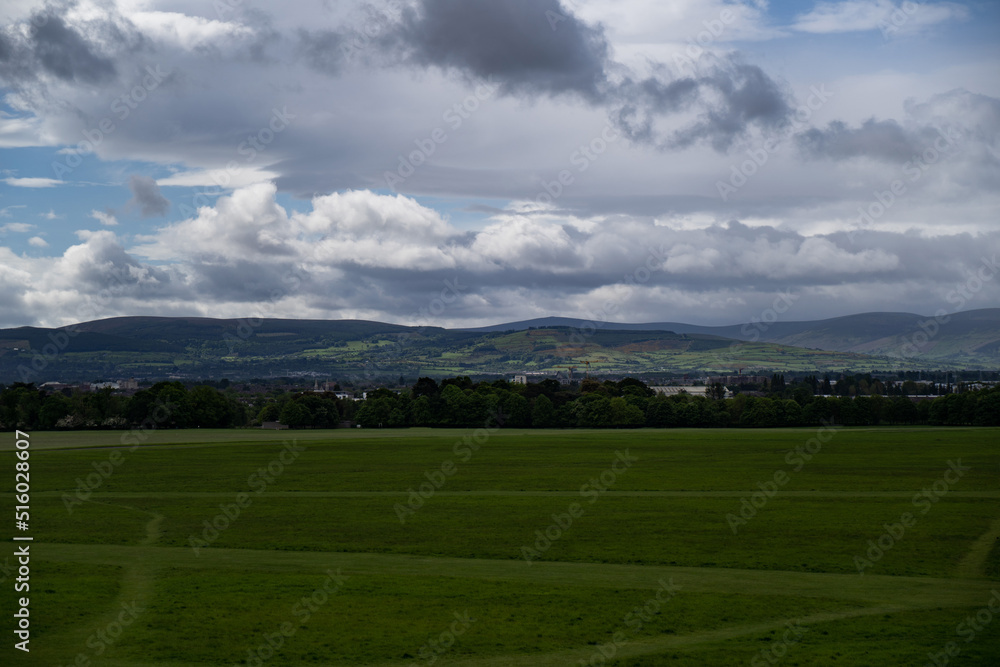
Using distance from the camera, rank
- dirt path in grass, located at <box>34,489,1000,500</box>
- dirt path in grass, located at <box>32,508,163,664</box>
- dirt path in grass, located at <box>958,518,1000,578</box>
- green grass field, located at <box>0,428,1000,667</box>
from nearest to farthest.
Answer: dirt path in grass, located at <box>32,508,163,664</box> → green grass field, located at <box>0,428,1000,667</box> → dirt path in grass, located at <box>958,518,1000,578</box> → dirt path in grass, located at <box>34,489,1000,500</box>

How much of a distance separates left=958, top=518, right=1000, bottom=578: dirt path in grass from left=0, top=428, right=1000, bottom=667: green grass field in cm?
16

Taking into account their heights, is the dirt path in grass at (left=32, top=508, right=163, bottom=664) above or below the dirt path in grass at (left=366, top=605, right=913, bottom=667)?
above

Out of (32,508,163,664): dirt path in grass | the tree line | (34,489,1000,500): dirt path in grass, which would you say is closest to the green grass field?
(32,508,163,664): dirt path in grass

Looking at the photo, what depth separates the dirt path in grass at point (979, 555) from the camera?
95.7 ft

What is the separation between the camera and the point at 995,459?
226ft

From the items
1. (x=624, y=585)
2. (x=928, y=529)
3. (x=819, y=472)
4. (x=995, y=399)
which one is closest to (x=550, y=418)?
(x=995, y=399)

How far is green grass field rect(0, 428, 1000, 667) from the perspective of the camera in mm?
21594

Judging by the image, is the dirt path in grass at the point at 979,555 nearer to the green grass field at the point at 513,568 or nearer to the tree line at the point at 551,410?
the green grass field at the point at 513,568

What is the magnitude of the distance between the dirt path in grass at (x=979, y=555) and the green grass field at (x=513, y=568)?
161mm

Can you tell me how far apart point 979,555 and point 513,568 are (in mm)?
17457

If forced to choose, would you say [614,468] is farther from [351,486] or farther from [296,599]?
[296,599]

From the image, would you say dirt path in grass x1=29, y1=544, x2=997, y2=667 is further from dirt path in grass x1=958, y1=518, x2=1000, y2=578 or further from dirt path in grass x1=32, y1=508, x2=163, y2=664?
dirt path in grass x1=958, y1=518, x2=1000, y2=578

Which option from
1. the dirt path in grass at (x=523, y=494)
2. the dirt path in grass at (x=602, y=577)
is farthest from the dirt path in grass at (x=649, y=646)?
the dirt path in grass at (x=523, y=494)

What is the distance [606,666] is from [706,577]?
9.56m
